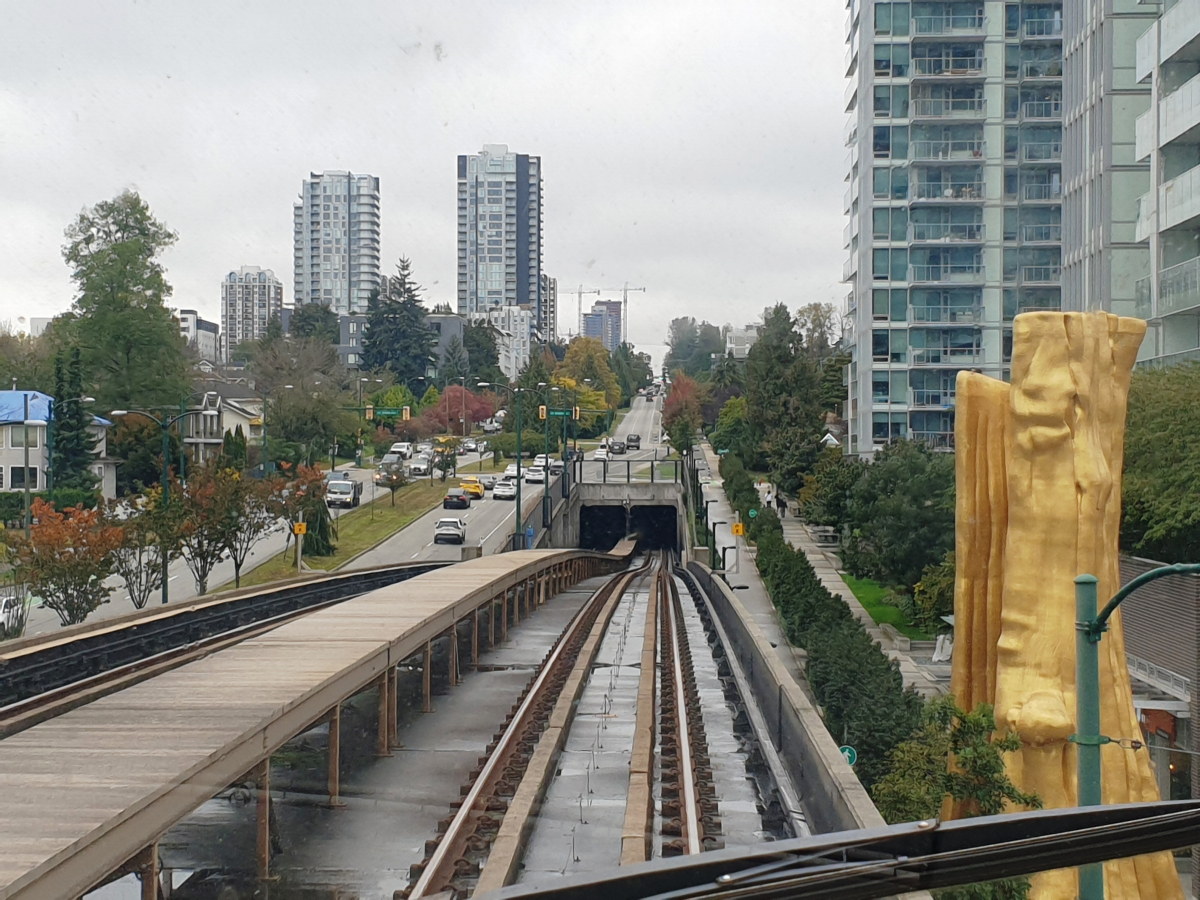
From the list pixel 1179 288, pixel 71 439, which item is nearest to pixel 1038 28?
pixel 1179 288

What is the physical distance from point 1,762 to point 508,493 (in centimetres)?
5794

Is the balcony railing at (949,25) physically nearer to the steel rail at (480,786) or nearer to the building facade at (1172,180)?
the building facade at (1172,180)

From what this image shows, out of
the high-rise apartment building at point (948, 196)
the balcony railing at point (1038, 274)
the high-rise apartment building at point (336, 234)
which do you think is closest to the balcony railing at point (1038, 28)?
the high-rise apartment building at point (948, 196)

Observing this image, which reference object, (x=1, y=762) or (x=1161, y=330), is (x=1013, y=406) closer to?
(x=1, y=762)

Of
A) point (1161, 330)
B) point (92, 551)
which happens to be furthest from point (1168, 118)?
point (92, 551)

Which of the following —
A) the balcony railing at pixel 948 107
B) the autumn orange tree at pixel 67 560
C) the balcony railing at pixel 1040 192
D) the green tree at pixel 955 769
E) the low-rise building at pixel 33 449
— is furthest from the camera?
the balcony railing at pixel 948 107

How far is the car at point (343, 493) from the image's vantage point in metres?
56.3

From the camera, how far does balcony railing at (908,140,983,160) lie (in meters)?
45.3

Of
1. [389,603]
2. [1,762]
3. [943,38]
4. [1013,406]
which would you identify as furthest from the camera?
[943,38]

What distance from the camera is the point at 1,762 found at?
7.64 m

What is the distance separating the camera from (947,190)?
45.2 meters

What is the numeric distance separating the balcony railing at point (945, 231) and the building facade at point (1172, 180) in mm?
17210

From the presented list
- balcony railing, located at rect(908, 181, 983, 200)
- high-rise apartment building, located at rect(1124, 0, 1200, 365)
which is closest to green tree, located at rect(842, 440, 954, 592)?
high-rise apartment building, located at rect(1124, 0, 1200, 365)

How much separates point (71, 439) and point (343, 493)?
15862 millimetres
